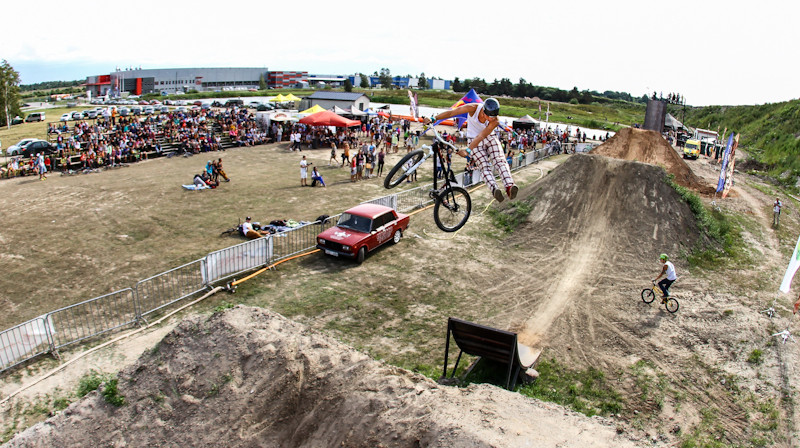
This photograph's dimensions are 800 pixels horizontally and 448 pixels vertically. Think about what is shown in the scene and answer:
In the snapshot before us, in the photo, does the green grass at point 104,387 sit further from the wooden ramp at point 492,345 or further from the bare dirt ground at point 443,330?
the wooden ramp at point 492,345

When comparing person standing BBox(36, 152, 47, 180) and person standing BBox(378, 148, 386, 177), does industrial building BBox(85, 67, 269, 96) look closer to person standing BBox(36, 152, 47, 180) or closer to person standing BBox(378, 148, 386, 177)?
person standing BBox(36, 152, 47, 180)

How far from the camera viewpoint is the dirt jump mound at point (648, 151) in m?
30.1

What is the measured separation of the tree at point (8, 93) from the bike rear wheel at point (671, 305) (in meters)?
60.2

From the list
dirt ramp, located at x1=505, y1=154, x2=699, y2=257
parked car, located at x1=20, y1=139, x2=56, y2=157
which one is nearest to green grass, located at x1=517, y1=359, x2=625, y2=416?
dirt ramp, located at x1=505, y1=154, x2=699, y2=257

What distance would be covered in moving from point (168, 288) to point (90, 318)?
226 centimetres

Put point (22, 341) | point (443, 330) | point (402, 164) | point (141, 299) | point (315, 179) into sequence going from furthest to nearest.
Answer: point (315, 179) < point (141, 299) < point (443, 330) < point (22, 341) < point (402, 164)

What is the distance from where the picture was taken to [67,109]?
2530 inches

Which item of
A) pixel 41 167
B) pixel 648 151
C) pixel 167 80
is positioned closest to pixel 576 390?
pixel 648 151

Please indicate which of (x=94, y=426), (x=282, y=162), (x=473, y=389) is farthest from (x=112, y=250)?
(x=282, y=162)

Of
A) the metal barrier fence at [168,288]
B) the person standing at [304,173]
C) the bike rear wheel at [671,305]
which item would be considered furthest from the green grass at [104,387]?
the person standing at [304,173]

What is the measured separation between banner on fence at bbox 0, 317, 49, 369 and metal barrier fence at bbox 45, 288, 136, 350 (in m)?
0.20

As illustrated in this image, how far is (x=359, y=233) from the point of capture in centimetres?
1777

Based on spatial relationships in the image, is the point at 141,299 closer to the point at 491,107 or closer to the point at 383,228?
the point at 383,228

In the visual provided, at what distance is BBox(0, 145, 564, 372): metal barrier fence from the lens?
11188mm
